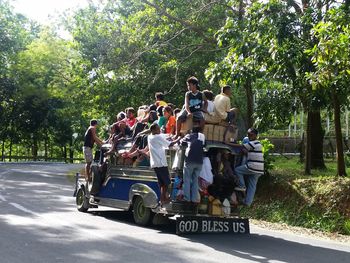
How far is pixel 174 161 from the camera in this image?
10461 millimetres

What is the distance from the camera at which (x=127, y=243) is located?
9.05 meters

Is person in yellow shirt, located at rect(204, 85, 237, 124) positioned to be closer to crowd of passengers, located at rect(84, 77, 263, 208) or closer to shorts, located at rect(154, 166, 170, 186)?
crowd of passengers, located at rect(84, 77, 263, 208)

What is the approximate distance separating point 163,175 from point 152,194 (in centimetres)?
63

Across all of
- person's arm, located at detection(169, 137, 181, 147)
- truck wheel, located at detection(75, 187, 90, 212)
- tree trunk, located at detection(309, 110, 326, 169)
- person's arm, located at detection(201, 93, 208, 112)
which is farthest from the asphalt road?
tree trunk, located at detection(309, 110, 326, 169)

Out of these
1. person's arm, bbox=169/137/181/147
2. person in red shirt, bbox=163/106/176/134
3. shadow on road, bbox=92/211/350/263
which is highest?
person in red shirt, bbox=163/106/176/134

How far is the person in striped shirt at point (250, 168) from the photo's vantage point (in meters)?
10.9

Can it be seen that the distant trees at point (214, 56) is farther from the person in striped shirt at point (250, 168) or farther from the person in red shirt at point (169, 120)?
the person in red shirt at point (169, 120)

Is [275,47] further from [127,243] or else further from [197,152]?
[127,243]

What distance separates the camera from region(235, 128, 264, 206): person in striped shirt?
1091 centimetres

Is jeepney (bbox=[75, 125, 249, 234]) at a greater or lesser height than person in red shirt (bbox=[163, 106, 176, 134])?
lesser

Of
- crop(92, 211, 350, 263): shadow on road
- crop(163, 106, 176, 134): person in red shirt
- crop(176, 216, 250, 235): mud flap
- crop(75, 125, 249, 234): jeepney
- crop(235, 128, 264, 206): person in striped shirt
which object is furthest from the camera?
crop(163, 106, 176, 134): person in red shirt

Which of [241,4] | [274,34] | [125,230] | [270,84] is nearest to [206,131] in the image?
[125,230]

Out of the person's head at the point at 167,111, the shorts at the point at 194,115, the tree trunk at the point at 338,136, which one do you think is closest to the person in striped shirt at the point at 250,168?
the shorts at the point at 194,115

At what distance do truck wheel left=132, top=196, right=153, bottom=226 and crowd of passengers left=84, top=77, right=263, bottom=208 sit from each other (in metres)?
0.81
